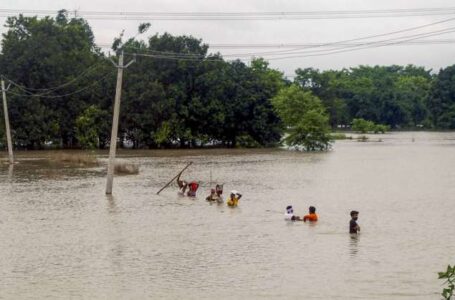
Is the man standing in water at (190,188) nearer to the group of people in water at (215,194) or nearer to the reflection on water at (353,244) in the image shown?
the group of people in water at (215,194)

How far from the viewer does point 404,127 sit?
14562cm

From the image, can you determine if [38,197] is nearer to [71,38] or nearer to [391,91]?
[71,38]

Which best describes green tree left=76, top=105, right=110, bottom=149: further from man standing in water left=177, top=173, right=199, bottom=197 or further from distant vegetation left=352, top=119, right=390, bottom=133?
distant vegetation left=352, top=119, right=390, bottom=133

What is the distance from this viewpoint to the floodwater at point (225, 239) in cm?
1658

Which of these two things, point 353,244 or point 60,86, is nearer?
point 353,244

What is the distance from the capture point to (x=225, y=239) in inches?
897

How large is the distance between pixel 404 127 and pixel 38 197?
11919 centimetres

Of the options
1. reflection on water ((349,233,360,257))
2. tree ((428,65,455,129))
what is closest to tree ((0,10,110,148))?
reflection on water ((349,233,360,257))

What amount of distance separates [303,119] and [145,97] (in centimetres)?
1482

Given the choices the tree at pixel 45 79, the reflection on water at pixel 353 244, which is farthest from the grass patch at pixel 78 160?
the reflection on water at pixel 353 244

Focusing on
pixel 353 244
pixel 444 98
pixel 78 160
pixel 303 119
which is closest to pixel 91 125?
pixel 78 160

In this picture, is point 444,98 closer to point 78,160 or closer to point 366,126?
point 366,126

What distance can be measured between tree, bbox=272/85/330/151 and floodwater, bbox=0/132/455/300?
1155 inches

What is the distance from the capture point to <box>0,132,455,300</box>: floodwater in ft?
54.4
